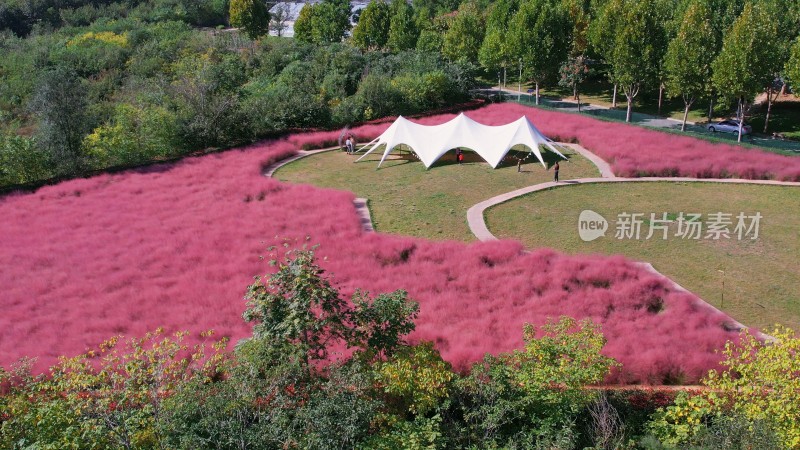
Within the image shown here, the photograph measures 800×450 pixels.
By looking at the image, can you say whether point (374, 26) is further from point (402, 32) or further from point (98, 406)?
point (98, 406)

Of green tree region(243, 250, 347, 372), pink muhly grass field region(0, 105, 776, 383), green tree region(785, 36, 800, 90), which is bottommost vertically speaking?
pink muhly grass field region(0, 105, 776, 383)

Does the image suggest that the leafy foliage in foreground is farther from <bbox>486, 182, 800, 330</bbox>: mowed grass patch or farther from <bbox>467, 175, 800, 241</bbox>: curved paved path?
<bbox>467, 175, 800, 241</bbox>: curved paved path

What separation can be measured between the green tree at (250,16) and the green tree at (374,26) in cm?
1088

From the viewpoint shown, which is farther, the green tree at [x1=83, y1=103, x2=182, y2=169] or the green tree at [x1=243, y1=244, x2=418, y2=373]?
the green tree at [x1=83, y1=103, x2=182, y2=169]

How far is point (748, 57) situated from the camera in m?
32.3

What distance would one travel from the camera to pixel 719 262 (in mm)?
18078

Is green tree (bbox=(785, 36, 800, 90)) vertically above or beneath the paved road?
above

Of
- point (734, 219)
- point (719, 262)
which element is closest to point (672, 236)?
point (719, 262)

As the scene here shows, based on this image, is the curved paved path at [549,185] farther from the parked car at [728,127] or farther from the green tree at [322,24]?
the green tree at [322,24]

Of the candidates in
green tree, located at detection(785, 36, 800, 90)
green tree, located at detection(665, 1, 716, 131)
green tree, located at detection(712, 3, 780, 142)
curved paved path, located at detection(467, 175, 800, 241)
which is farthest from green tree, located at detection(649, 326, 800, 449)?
green tree, located at detection(665, 1, 716, 131)

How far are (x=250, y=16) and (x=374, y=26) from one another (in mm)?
13534

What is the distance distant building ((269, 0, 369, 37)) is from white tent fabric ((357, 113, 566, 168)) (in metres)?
51.1

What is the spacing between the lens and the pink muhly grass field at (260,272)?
13.4 meters

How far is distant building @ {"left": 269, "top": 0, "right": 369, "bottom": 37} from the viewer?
256 ft
